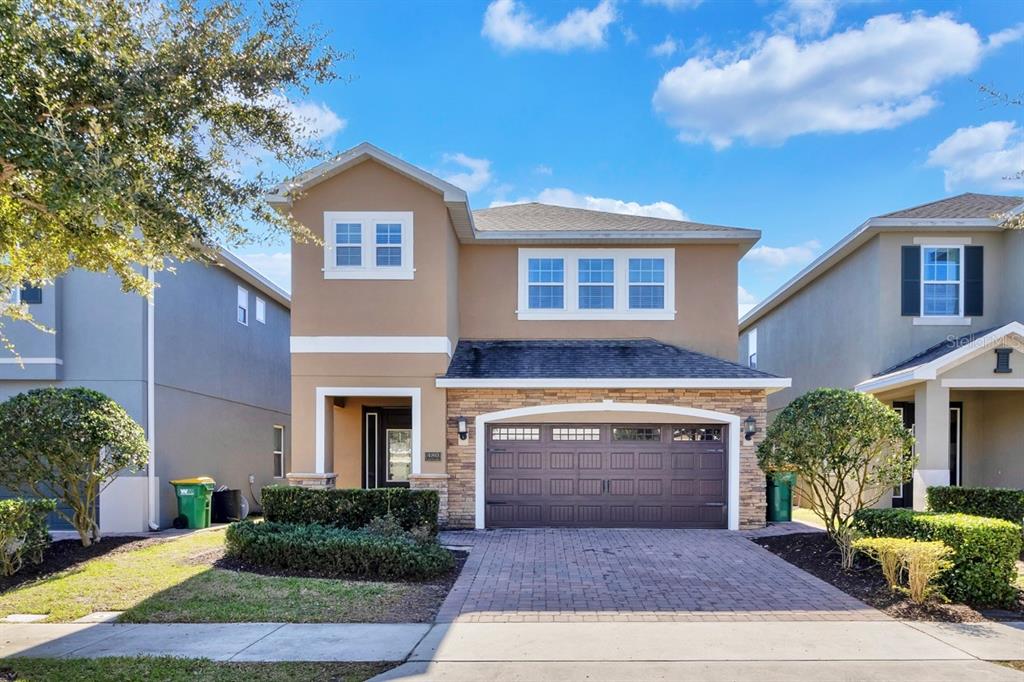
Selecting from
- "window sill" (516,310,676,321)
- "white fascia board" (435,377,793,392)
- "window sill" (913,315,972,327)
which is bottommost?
"white fascia board" (435,377,793,392)

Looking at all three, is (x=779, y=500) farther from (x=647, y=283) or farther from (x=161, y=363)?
(x=161, y=363)

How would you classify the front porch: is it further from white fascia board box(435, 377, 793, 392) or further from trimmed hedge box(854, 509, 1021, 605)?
trimmed hedge box(854, 509, 1021, 605)

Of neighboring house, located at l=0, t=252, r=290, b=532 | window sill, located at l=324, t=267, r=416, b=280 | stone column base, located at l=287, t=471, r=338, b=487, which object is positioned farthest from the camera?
window sill, located at l=324, t=267, r=416, b=280

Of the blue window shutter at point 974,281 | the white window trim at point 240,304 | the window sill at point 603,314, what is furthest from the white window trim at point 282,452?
the blue window shutter at point 974,281

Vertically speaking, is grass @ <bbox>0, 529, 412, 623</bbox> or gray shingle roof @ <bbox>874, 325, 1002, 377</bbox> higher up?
gray shingle roof @ <bbox>874, 325, 1002, 377</bbox>

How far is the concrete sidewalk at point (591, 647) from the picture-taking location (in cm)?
550

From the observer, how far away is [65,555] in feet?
33.3

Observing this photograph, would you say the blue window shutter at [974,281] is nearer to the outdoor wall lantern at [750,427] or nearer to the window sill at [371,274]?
the outdoor wall lantern at [750,427]

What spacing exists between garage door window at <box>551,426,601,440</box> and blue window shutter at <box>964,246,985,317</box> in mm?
8425

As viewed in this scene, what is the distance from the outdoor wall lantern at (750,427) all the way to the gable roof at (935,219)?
492 centimetres

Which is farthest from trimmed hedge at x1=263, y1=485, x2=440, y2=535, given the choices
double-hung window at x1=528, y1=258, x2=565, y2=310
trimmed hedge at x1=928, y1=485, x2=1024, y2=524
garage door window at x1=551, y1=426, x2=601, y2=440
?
trimmed hedge at x1=928, y1=485, x2=1024, y2=524

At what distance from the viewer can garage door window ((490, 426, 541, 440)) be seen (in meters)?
13.5

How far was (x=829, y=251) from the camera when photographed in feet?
51.7

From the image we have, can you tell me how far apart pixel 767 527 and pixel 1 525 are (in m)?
12.9
